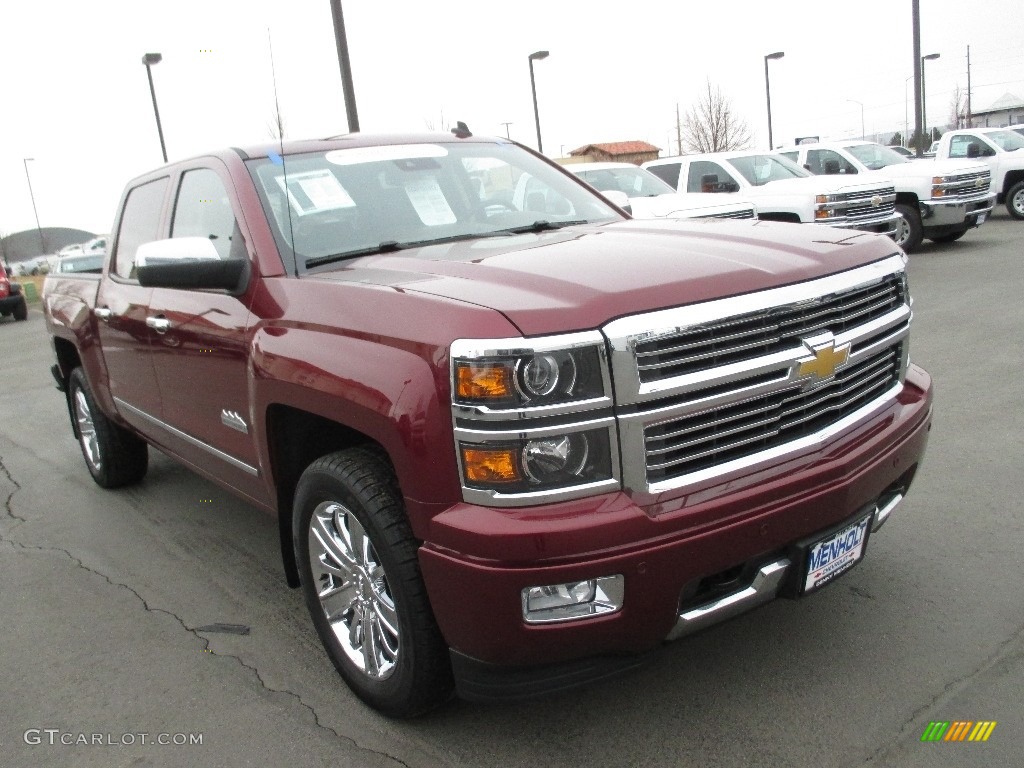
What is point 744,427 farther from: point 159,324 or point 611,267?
point 159,324

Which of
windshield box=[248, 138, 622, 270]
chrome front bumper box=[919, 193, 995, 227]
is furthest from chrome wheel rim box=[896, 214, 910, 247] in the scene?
windshield box=[248, 138, 622, 270]

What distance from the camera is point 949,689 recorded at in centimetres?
280

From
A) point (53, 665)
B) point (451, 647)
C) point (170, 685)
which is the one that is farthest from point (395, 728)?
point (53, 665)

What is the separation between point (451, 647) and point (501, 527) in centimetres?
46

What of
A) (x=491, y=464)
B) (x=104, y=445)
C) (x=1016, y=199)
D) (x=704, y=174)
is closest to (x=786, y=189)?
(x=704, y=174)

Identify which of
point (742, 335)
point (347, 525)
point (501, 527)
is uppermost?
point (742, 335)

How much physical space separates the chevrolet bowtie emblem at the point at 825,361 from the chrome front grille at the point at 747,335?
6 centimetres

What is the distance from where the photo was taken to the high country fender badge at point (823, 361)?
8.27 feet

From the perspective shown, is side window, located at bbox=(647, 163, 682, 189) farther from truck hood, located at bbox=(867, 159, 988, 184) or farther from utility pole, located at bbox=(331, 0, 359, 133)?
utility pole, located at bbox=(331, 0, 359, 133)

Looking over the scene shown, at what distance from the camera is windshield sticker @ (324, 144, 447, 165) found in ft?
12.3

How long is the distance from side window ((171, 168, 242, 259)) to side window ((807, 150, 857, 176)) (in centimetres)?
1327

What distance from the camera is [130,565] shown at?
176 inches

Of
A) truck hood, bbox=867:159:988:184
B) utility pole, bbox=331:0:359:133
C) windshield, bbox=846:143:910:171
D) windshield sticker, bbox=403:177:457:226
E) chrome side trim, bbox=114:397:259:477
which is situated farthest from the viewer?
windshield, bbox=846:143:910:171

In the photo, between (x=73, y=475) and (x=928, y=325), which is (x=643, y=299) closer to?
(x=73, y=475)
